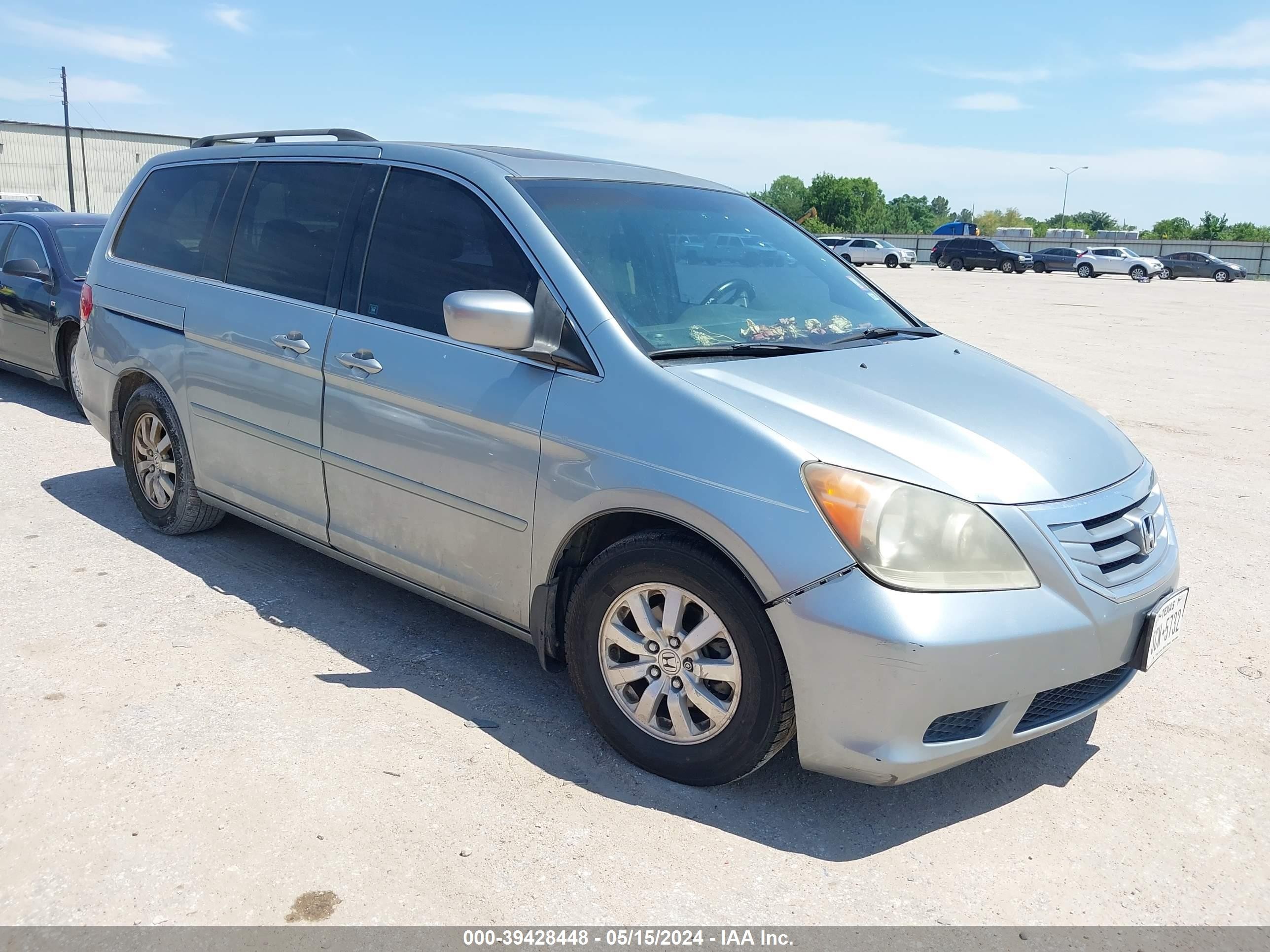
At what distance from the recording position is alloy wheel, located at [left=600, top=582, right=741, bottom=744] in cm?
304

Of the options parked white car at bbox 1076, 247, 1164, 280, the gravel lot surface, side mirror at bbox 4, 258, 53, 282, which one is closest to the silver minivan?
the gravel lot surface

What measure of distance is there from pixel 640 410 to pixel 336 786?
4.78 ft

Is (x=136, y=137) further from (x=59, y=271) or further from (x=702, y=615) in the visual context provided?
(x=702, y=615)

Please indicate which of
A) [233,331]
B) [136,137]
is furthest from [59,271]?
[136,137]

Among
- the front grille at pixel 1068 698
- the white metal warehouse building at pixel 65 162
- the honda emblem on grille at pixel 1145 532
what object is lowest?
the front grille at pixel 1068 698

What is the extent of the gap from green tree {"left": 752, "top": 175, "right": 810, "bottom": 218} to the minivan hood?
135 m

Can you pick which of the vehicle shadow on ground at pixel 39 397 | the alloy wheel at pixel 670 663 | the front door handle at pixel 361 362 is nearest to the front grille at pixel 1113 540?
the alloy wheel at pixel 670 663

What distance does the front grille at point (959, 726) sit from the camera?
2.82 metres

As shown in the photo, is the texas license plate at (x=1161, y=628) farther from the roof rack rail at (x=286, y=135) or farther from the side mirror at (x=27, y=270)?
the side mirror at (x=27, y=270)

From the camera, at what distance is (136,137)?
5450 centimetres

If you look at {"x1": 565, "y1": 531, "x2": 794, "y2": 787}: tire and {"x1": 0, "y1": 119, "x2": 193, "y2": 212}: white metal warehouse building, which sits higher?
{"x1": 0, "y1": 119, "x2": 193, "y2": 212}: white metal warehouse building

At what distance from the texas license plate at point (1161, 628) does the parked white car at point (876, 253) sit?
1980 inches

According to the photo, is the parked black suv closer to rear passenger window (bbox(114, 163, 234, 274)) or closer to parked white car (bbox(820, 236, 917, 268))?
parked white car (bbox(820, 236, 917, 268))

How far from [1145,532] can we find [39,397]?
9.26m
